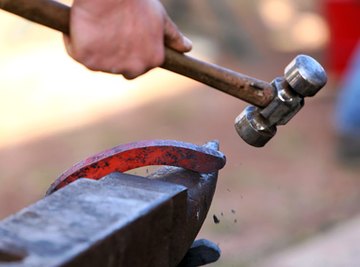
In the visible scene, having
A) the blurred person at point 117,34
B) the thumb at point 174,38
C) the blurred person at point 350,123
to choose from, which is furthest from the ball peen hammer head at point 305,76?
the blurred person at point 350,123

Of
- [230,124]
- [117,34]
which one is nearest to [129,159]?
[117,34]

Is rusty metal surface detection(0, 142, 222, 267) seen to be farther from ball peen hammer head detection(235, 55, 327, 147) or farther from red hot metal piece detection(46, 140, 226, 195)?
ball peen hammer head detection(235, 55, 327, 147)

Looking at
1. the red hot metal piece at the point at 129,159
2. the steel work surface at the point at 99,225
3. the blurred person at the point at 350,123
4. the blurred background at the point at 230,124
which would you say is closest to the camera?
the steel work surface at the point at 99,225

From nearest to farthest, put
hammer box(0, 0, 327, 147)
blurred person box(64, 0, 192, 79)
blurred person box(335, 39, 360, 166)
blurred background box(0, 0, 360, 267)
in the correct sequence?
blurred person box(64, 0, 192, 79) → hammer box(0, 0, 327, 147) → blurred background box(0, 0, 360, 267) → blurred person box(335, 39, 360, 166)

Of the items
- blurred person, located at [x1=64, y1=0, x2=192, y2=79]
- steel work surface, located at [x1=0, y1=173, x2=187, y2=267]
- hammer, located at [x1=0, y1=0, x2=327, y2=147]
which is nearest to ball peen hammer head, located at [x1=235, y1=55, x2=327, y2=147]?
hammer, located at [x1=0, y1=0, x2=327, y2=147]

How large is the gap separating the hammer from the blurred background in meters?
2.68

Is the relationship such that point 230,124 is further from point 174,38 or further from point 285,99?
point 174,38

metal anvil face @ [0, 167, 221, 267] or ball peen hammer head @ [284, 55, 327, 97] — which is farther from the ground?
ball peen hammer head @ [284, 55, 327, 97]

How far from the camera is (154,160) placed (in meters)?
2.10

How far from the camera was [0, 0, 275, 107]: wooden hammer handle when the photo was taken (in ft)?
6.70

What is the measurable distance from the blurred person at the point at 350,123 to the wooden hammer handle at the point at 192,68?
4.11 metres

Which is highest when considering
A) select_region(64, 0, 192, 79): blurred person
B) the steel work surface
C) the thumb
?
the thumb

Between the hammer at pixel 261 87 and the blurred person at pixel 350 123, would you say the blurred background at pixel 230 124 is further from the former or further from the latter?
the hammer at pixel 261 87

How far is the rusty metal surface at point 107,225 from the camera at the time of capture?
1.60m
